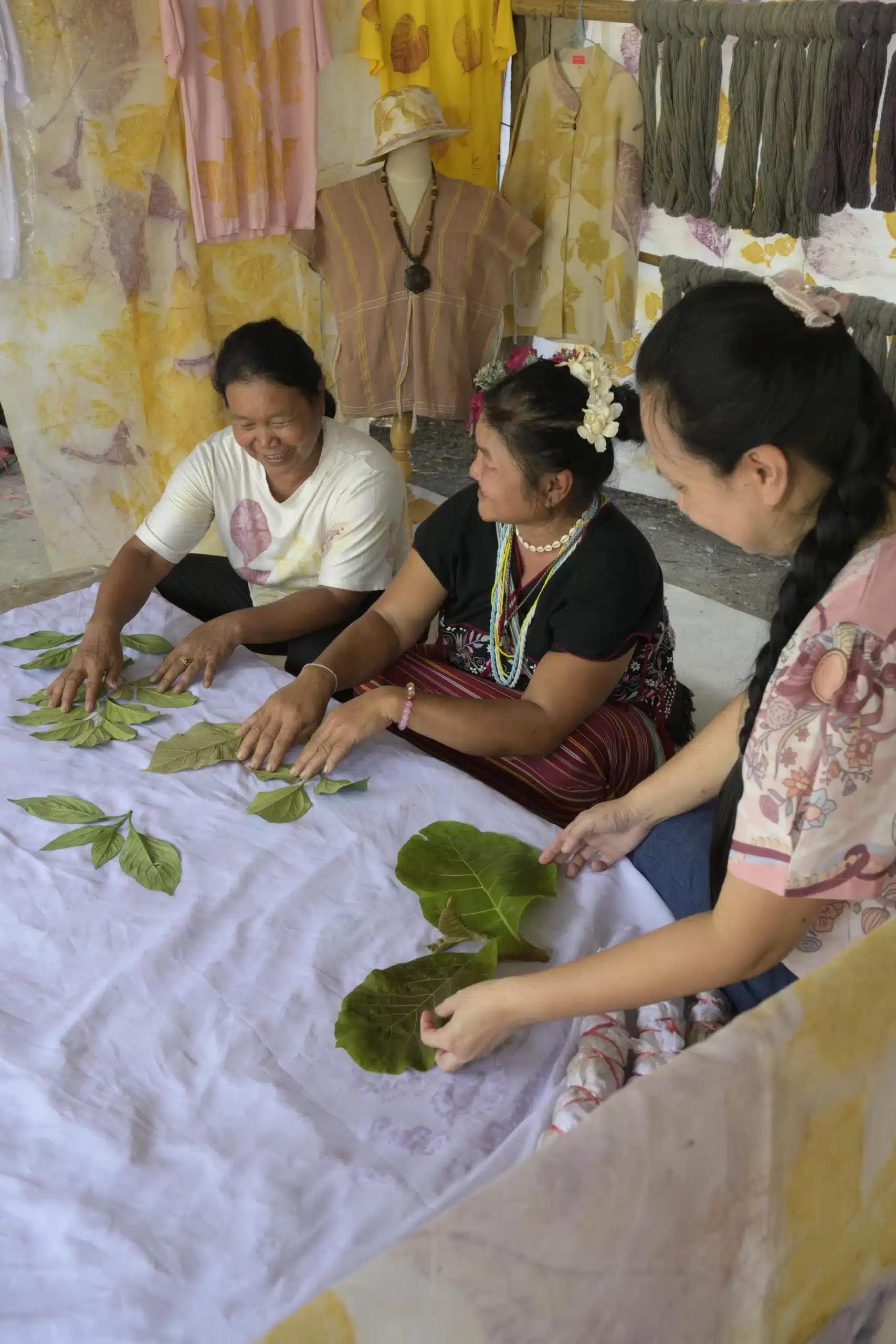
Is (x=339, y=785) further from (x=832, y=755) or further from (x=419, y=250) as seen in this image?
(x=419, y=250)

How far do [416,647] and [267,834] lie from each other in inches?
33.8

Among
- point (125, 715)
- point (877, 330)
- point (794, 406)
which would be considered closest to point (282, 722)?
point (125, 715)

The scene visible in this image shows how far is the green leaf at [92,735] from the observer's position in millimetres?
1695

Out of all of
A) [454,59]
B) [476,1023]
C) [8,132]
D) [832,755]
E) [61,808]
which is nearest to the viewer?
[832,755]

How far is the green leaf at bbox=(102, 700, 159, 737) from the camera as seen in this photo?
176 cm

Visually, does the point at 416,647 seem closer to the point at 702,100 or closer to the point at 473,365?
the point at 473,365

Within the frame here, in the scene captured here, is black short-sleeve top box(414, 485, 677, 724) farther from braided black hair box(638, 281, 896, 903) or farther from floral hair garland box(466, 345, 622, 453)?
braided black hair box(638, 281, 896, 903)

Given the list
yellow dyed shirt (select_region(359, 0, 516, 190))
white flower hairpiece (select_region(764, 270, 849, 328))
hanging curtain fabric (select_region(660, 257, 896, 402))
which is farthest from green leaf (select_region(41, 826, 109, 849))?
yellow dyed shirt (select_region(359, 0, 516, 190))

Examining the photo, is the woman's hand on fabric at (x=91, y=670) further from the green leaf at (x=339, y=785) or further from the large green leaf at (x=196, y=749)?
the green leaf at (x=339, y=785)

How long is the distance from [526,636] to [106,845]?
88cm

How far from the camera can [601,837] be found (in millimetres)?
1504

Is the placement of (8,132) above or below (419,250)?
above

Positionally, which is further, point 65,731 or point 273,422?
point 273,422

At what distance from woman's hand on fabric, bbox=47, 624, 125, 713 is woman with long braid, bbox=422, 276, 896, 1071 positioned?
0.94 metres
